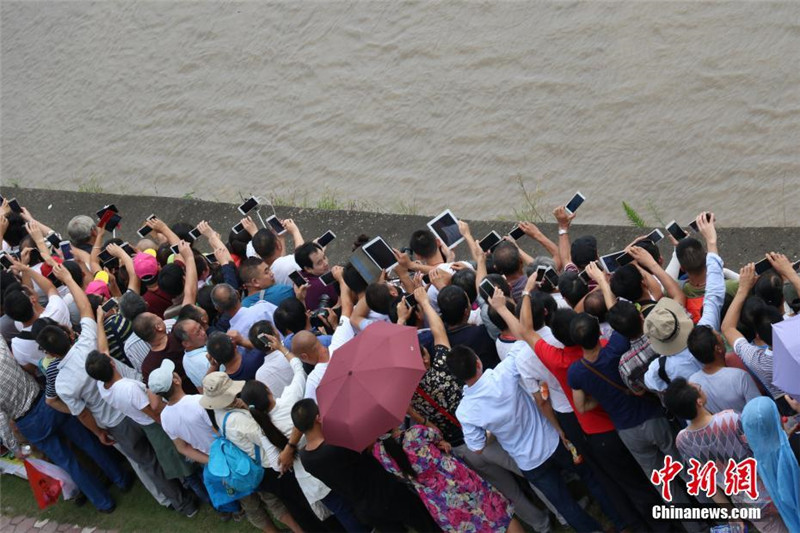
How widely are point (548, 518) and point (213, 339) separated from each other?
224cm

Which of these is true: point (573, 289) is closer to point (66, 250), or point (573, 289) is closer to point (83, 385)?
point (83, 385)

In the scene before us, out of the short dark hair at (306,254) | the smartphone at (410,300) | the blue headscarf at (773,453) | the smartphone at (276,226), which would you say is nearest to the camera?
the blue headscarf at (773,453)

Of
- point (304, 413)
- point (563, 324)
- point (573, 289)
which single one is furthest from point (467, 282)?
point (304, 413)

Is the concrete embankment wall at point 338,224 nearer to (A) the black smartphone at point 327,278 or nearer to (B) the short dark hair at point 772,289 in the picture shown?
(B) the short dark hair at point 772,289

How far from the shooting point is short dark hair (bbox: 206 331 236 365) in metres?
5.83

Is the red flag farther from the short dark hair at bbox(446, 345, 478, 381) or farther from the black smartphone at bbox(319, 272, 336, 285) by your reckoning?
the short dark hair at bbox(446, 345, 478, 381)

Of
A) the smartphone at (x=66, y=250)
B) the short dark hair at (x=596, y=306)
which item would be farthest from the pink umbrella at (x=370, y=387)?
the smartphone at (x=66, y=250)

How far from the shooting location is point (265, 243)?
7266mm

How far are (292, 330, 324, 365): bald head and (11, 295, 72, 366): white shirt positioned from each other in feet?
7.16

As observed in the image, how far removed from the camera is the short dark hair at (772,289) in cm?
526

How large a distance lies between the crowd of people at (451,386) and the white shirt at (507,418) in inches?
0.5

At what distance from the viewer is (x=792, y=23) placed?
1150 cm

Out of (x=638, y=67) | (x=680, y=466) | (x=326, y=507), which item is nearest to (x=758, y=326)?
(x=680, y=466)

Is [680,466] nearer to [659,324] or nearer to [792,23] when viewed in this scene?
[659,324]
